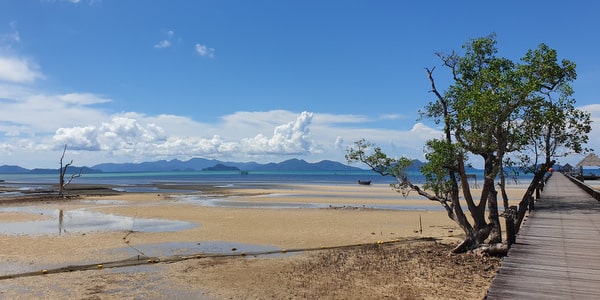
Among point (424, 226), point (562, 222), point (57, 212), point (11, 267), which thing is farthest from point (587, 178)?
point (11, 267)

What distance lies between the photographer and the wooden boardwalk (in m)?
8.65

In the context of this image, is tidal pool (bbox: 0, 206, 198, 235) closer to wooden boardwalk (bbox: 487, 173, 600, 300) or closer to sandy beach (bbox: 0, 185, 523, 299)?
sandy beach (bbox: 0, 185, 523, 299)

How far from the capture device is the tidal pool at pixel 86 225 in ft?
78.7

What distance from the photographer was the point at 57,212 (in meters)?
33.7

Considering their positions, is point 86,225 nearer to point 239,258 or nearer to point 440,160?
point 239,258

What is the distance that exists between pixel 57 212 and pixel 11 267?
20482mm

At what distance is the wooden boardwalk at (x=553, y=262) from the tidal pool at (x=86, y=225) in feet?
58.8

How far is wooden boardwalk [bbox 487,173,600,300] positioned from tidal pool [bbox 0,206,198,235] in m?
17.9

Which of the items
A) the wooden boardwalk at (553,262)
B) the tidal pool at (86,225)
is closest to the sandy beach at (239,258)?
the tidal pool at (86,225)

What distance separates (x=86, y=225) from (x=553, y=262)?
24.3m

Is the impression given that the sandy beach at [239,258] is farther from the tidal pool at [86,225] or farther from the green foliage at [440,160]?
the green foliage at [440,160]

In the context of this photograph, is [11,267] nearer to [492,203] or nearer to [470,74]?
[492,203]

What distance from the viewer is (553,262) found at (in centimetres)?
1087

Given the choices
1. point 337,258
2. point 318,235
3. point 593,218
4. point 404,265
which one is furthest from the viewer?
point 318,235
